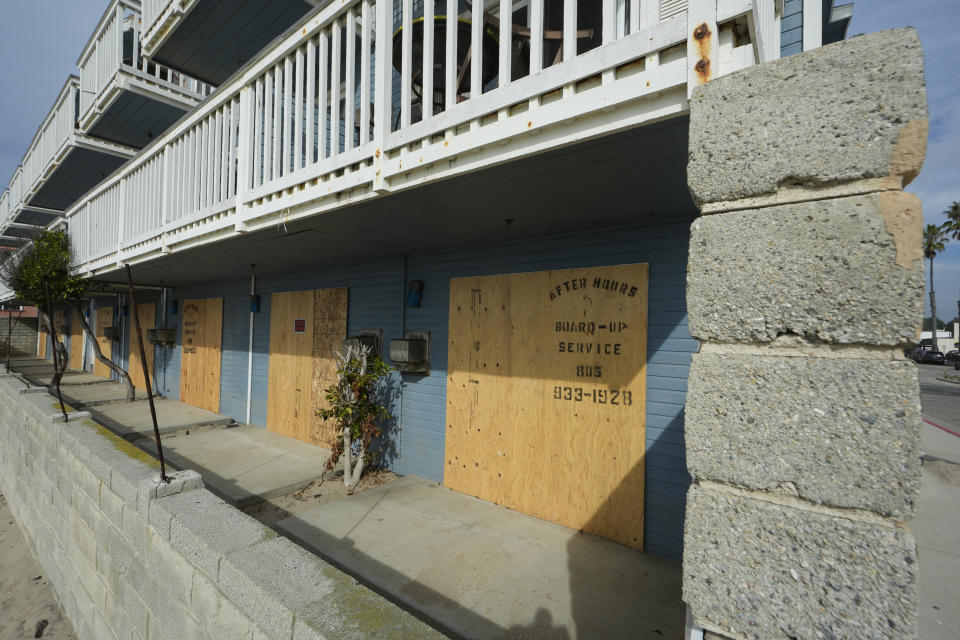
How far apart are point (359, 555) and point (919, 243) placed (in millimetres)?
3850

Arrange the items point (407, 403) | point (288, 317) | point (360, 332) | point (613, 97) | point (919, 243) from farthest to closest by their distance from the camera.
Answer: point (288, 317) < point (360, 332) < point (407, 403) < point (613, 97) < point (919, 243)

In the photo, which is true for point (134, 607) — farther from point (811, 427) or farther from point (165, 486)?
point (811, 427)

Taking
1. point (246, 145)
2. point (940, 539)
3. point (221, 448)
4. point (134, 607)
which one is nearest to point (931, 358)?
point (940, 539)

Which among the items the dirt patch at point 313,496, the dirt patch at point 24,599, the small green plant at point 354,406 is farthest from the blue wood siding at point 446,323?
the dirt patch at point 24,599

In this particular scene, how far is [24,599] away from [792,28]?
8873 millimetres

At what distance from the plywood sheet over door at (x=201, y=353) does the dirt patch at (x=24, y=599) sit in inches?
136

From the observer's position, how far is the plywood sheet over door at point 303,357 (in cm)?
648

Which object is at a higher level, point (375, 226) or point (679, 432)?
point (375, 226)

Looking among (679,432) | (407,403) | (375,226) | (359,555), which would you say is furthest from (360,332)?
(679,432)

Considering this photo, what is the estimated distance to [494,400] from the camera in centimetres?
457

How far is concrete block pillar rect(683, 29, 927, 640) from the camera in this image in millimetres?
1075

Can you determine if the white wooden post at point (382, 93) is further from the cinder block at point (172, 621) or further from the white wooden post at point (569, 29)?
the cinder block at point (172, 621)

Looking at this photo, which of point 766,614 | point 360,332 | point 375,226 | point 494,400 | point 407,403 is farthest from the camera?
point 360,332

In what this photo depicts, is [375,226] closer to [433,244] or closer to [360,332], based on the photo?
[433,244]
